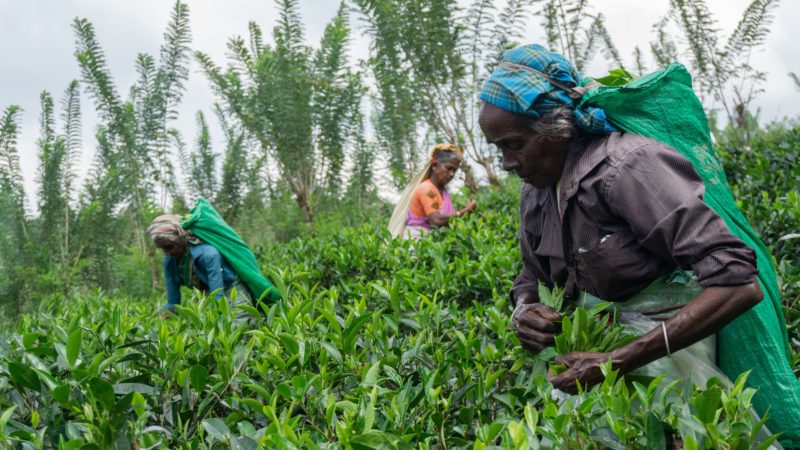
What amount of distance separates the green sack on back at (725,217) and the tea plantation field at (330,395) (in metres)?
0.33

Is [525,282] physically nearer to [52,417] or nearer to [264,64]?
[52,417]

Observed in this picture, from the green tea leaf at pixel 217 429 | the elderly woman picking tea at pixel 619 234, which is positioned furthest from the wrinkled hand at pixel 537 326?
the green tea leaf at pixel 217 429

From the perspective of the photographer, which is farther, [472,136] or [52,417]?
[472,136]

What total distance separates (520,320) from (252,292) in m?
3.38

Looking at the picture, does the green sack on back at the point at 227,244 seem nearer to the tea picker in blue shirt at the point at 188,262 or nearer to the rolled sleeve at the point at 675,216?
the tea picker in blue shirt at the point at 188,262

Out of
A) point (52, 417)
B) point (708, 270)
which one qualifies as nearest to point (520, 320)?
point (708, 270)

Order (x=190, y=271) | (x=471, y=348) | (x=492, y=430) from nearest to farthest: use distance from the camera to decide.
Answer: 1. (x=492, y=430)
2. (x=471, y=348)
3. (x=190, y=271)

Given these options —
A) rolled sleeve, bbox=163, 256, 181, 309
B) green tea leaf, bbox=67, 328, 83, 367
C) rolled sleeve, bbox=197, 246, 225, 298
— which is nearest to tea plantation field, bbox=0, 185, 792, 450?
green tea leaf, bbox=67, 328, 83, 367

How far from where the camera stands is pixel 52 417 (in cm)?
177

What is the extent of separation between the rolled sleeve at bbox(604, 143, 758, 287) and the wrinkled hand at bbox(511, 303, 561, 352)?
13.2 inches

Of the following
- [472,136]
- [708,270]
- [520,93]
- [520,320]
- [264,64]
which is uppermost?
[264,64]

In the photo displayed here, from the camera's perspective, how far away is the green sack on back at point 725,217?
5.93 feet

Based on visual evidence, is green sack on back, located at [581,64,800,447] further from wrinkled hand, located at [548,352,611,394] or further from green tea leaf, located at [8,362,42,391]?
green tea leaf, located at [8,362,42,391]

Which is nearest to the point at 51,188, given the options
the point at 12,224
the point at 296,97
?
the point at 12,224
